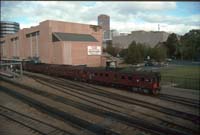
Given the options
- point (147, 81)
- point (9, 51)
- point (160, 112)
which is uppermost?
point (9, 51)

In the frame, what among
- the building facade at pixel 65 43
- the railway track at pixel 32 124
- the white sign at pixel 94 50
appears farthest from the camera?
the white sign at pixel 94 50

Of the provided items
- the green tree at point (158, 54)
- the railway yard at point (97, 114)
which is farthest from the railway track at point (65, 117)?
the green tree at point (158, 54)

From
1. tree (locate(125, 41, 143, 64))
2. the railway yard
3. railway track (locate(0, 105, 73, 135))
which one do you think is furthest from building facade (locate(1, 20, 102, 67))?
railway track (locate(0, 105, 73, 135))

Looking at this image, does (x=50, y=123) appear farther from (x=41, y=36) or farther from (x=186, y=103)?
(x=41, y=36)

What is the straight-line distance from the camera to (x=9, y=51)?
88.6 m

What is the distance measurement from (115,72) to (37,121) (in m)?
14.5

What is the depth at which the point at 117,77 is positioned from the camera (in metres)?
27.5

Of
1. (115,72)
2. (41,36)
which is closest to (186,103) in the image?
(115,72)

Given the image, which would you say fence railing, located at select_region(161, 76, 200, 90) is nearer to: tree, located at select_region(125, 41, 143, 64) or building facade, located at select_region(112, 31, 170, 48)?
tree, located at select_region(125, 41, 143, 64)

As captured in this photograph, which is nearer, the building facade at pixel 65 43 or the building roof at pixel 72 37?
the building facade at pixel 65 43

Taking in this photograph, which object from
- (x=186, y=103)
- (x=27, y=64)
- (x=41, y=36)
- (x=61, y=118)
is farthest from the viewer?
(x=41, y=36)

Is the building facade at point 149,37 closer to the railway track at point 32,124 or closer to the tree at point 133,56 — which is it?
the tree at point 133,56

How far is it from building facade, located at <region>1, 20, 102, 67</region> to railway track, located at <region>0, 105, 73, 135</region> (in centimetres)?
3347

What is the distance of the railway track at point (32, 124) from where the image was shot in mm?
13158
